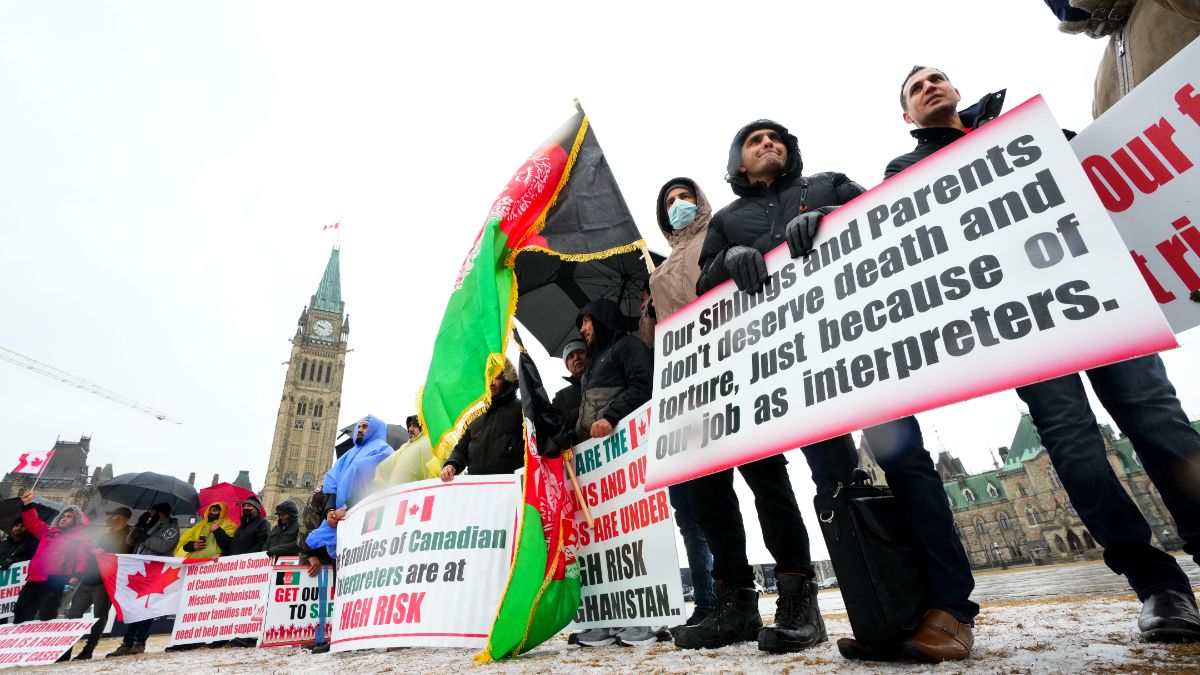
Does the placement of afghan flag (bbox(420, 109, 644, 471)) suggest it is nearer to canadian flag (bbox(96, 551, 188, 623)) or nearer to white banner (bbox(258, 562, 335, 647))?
white banner (bbox(258, 562, 335, 647))

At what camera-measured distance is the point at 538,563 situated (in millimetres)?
2996

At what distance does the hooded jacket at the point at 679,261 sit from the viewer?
3.04m

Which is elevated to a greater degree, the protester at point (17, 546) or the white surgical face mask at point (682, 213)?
the white surgical face mask at point (682, 213)

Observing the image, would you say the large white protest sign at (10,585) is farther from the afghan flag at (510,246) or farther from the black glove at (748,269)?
the black glove at (748,269)

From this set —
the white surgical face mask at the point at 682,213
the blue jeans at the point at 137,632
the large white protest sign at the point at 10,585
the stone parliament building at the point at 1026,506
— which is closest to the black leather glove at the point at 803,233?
the white surgical face mask at the point at 682,213

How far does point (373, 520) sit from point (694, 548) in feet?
7.87

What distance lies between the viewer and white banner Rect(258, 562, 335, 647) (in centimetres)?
548

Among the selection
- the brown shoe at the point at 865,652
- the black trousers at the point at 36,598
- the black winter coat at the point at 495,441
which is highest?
the black winter coat at the point at 495,441

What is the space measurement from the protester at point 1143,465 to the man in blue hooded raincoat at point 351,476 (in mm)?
4925

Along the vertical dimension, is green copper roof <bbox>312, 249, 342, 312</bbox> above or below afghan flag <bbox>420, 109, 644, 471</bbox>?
above

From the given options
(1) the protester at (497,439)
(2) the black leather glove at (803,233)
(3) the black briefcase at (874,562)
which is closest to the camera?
(3) the black briefcase at (874,562)

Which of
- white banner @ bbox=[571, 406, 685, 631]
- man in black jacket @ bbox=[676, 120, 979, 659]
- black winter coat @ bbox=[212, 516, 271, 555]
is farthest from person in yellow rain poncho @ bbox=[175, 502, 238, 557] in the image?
man in black jacket @ bbox=[676, 120, 979, 659]

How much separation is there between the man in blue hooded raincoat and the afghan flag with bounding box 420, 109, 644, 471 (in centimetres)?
70

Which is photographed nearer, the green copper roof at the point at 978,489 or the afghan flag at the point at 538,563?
the afghan flag at the point at 538,563
